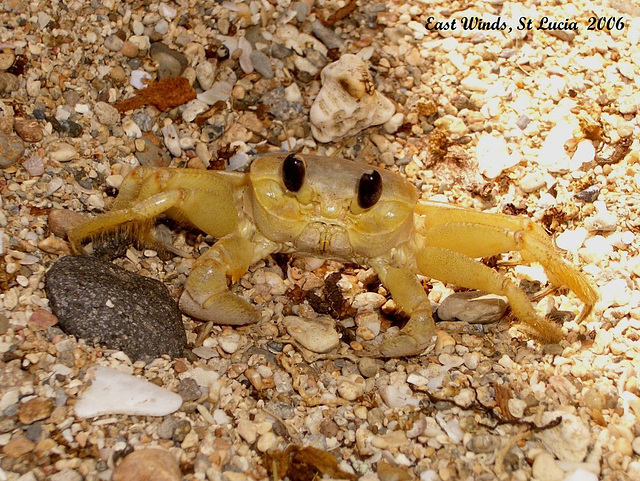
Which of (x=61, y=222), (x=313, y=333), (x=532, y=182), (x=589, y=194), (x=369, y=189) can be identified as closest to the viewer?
(x=369, y=189)

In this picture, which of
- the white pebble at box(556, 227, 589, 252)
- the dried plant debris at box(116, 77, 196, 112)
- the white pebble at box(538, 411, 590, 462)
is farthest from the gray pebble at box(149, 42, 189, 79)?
the white pebble at box(538, 411, 590, 462)

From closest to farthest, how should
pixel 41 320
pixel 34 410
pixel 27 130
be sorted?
pixel 34 410 < pixel 41 320 < pixel 27 130

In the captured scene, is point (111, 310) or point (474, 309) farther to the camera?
point (474, 309)

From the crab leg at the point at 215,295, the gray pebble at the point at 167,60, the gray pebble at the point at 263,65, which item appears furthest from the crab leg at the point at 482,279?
the gray pebble at the point at 167,60

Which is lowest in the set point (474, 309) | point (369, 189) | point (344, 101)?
point (474, 309)

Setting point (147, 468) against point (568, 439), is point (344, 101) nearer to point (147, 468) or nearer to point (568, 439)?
point (568, 439)

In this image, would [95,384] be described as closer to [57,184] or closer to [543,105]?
[57,184]

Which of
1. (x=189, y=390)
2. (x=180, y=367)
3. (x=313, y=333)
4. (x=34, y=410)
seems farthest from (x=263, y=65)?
(x=34, y=410)
